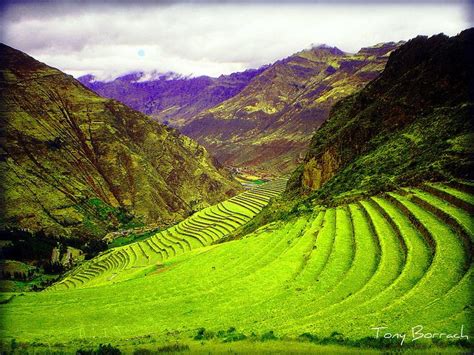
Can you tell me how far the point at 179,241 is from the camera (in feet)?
205

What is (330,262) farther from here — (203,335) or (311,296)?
(203,335)

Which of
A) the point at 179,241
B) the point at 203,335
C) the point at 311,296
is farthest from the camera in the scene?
the point at 179,241

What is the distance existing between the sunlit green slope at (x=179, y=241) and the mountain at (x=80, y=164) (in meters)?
34.0

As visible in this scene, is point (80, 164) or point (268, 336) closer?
point (268, 336)

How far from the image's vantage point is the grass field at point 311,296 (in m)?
13.4

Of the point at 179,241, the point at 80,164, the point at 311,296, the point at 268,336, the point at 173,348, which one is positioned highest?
the point at 80,164

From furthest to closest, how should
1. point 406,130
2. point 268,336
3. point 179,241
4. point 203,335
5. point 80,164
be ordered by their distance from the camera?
point 80,164, point 179,241, point 406,130, point 203,335, point 268,336

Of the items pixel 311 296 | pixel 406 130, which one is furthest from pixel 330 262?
pixel 406 130

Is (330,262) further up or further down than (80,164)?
further down

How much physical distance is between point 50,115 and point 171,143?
44209 millimetres

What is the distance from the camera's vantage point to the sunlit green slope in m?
57.2

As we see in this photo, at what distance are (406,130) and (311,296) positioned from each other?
2746 centimetres

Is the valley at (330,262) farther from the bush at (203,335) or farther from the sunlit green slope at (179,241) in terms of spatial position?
the sunlit green slope at (179,241)

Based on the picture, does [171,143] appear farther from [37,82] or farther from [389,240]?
[389,240]
